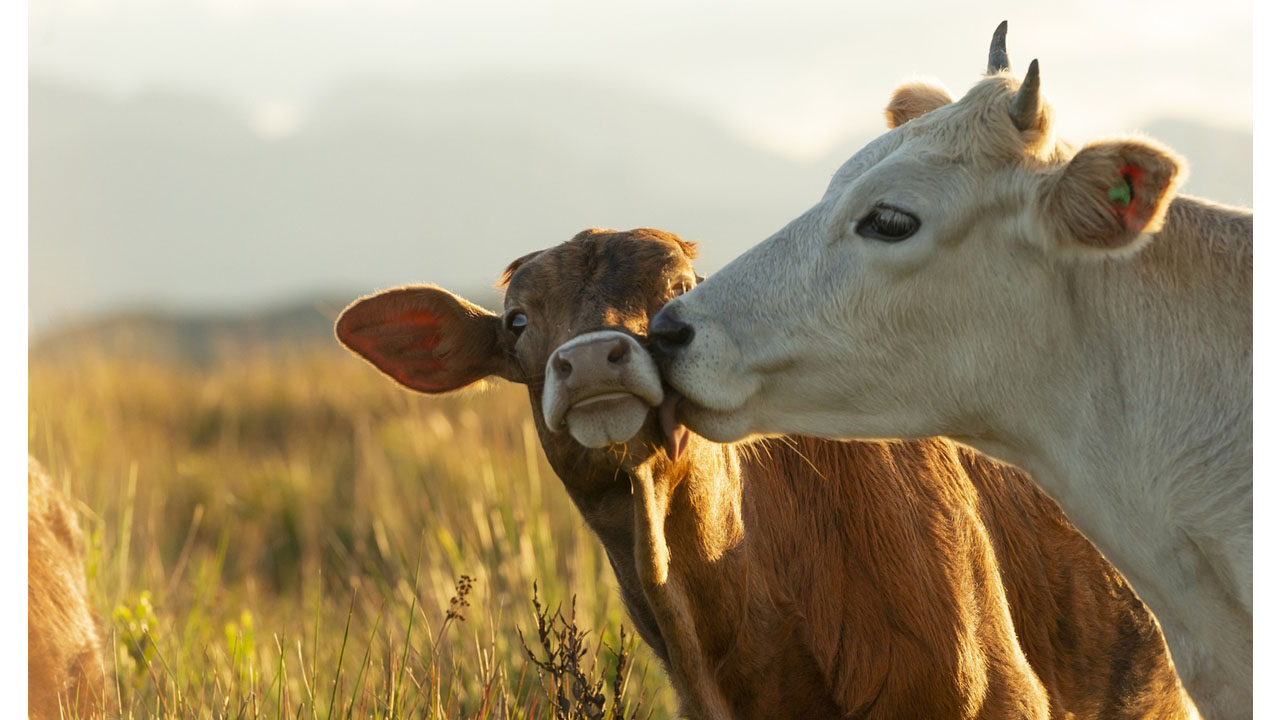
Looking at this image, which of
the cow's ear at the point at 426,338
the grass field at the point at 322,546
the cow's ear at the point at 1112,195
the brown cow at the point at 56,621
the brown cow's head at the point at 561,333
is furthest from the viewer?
the grass field at the point at 322,546

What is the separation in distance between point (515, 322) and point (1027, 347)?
159 centimetres

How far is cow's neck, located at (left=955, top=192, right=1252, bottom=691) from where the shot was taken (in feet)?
10.9

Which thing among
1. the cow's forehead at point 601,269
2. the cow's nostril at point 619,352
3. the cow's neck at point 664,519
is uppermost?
the cow's forehead at point 601,269

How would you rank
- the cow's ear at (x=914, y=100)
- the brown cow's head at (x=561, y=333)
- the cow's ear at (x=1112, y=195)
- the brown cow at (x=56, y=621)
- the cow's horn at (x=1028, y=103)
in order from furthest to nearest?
the brown cow at (x=56, y=621)
the cow's ear at (x=914, y=100)
the brown cow's head at (x=561, y=333)
the cow's horn at (x=1028, y=103)
the cow's ear at (x=1112, y=195)

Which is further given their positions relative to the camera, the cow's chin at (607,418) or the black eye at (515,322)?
the black eye at (515,322)

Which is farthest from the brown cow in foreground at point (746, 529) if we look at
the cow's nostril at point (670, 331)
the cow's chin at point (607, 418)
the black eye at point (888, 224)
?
the black eye at point (888, 224)

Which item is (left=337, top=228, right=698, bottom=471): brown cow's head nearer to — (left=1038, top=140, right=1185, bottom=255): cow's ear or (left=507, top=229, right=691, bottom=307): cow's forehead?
(left=507, top=229, right=691, bottom=307): cow's forehead

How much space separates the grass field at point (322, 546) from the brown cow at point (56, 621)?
0.16m

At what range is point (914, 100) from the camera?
4.40 metres

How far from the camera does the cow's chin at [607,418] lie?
11.6ft

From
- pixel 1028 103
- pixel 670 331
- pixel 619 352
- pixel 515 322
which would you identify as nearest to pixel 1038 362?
pixel 1028 103

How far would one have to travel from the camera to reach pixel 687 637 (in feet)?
13.3

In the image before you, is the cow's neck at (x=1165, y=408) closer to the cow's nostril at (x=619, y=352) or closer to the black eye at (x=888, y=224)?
the black eye at (x=888, y=224)
